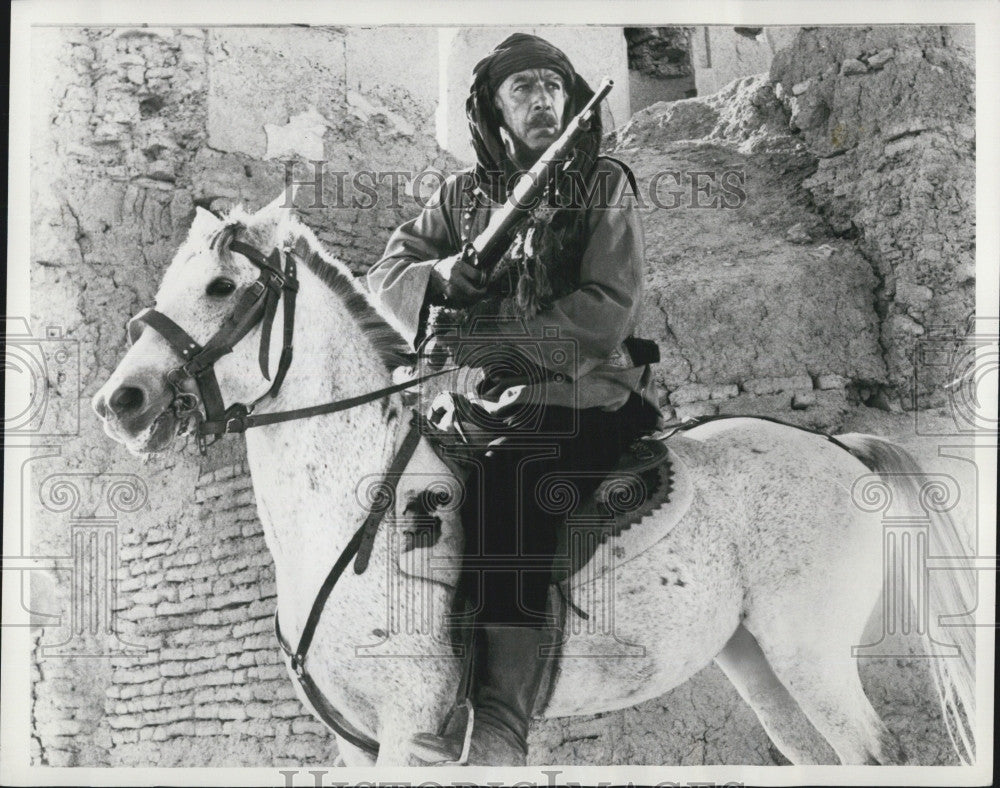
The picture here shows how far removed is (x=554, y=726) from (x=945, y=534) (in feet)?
5.43

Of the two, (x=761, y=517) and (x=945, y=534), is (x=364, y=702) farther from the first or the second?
(x=945, y=534)

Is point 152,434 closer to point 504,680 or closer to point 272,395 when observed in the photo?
point 272,395

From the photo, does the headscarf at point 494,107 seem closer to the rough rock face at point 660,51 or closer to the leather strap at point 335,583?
the rough rock face at point 660,51

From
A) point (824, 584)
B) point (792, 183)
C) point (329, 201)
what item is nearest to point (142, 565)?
point (329, 201)

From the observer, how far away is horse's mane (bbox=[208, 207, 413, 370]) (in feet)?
12.4

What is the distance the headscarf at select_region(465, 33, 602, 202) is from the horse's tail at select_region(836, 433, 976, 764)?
147 centimetres

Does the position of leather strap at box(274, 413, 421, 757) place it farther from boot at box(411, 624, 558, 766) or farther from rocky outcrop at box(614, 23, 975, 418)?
rocky outcrop at box(614, 23, 975, 418)

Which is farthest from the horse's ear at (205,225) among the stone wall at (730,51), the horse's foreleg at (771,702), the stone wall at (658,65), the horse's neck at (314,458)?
the horse's foreleg at (771,702)

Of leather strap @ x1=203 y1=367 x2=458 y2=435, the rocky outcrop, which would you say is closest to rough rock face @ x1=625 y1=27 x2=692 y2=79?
the rocky outcrop

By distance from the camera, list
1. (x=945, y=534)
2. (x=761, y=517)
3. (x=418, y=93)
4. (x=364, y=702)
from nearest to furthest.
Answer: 1. (x=364, y=702)
2. (x=761, y=517)
3. (x=945, y=534)
4. (x=418, y=93)

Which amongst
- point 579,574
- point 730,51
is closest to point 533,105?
point 730,51

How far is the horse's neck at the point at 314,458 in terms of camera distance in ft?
12.0

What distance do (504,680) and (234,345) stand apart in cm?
141

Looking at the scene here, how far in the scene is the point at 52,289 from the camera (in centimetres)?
459
